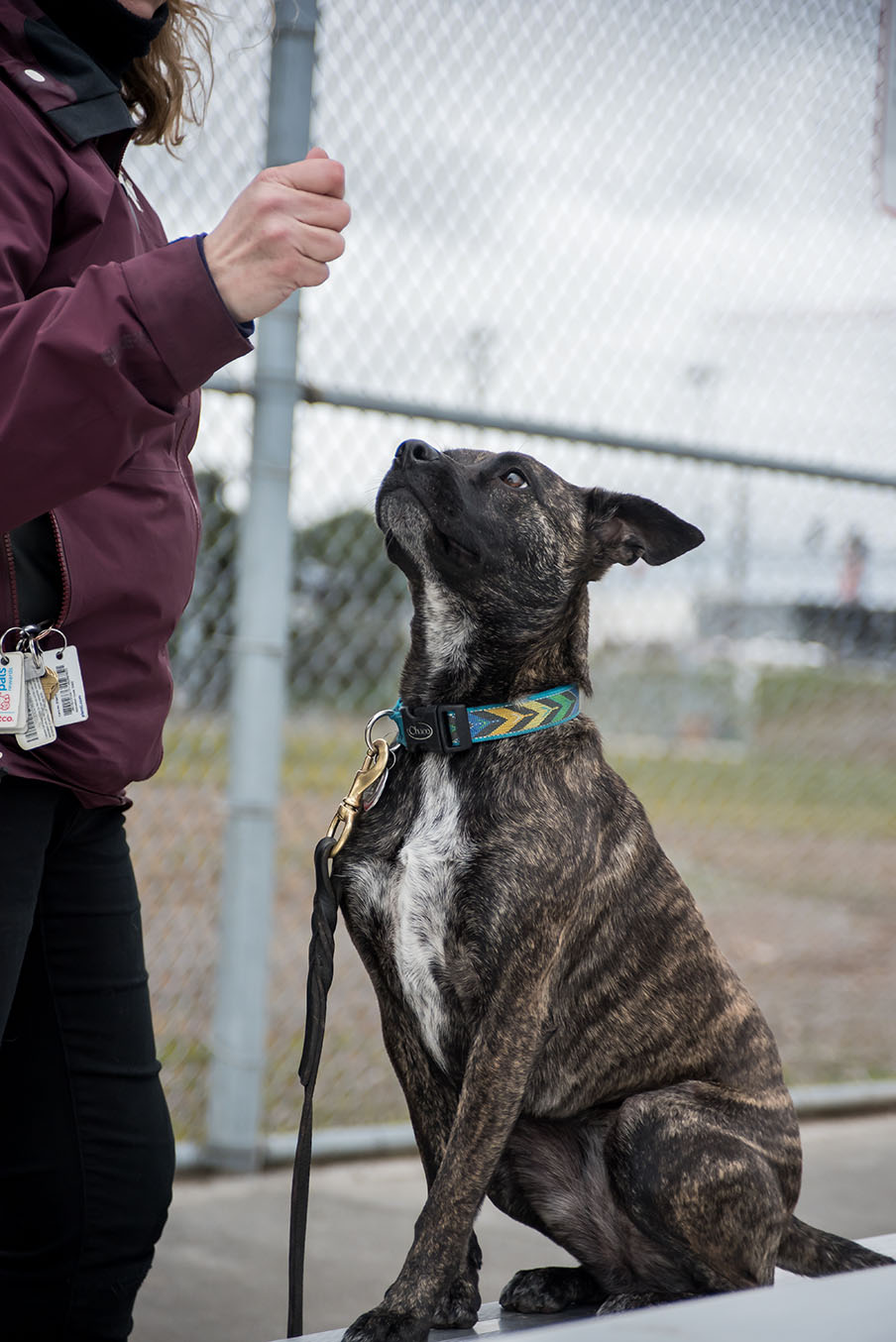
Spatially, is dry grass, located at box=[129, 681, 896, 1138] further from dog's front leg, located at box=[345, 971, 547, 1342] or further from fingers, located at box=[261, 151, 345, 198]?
fingers, located at box=[261, 151, 345, 198]

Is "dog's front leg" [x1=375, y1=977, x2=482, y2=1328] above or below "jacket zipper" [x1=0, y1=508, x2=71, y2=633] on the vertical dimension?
below

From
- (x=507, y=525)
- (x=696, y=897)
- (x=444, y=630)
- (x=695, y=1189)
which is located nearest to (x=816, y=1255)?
(x=695, y=1189)

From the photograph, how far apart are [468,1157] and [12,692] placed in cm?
84

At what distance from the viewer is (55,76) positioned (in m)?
1.44

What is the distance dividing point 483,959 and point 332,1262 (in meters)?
1.84

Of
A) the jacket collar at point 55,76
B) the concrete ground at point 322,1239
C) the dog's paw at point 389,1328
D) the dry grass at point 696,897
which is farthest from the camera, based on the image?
the dry grass at point 696,897

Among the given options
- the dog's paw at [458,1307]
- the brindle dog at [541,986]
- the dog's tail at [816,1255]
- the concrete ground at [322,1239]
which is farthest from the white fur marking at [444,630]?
the concrete ground at [322,1239]

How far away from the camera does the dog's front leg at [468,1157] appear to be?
1.53 metres

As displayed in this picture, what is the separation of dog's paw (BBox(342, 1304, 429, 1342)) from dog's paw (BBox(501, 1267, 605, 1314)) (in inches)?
13.1

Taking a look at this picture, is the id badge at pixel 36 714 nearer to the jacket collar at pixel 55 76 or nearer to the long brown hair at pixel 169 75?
the jacket collar at pixel 55 76

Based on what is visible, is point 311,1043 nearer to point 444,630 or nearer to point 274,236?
point 444,630

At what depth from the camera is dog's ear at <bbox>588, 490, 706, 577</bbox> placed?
1.95m

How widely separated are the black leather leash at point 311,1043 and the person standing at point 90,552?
0.24 m

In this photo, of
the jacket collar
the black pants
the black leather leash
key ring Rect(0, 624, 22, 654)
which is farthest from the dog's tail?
the jacket collar
